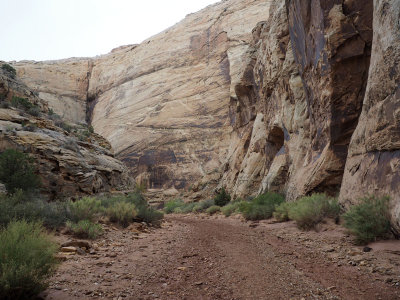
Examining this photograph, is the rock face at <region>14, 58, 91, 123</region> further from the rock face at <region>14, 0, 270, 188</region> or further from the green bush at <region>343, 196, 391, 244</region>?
the green bush at <region>343, 196, 391, 244</region>

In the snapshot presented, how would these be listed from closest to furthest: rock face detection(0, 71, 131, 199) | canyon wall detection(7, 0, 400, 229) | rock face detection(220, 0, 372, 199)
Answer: canyon wall detection(7, 0, 400, 229), rock face detection(220, 0, 372, 199), rock face detection(0, 71, 131, 199)

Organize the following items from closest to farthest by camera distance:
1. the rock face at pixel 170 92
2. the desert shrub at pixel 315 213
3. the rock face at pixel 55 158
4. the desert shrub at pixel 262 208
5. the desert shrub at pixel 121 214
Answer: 1. the desert shrub at pixel 315 213
2. the desert shrub at pixel 121 214
3. the desert shrub at pixel 262 208
4. the rock face at pixel 55 158
5. the rock face at pixel 170 92

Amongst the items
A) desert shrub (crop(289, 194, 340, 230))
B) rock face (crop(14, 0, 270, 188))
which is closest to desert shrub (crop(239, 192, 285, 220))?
desert shrub (crop(289, 194, 340, 230))

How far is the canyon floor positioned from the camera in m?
3.06

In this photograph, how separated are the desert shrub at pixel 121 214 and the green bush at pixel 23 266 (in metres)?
5.70

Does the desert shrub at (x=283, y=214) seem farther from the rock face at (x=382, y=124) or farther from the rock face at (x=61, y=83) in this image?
Result: the rock face at (x=61, y=83)

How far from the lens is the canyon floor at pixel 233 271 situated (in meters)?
3.06

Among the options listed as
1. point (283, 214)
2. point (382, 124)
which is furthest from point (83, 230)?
point (382, 124)

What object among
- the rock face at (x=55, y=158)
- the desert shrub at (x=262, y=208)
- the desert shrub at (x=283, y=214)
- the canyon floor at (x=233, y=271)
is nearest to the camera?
the canyon floor at (x=233, y=271)

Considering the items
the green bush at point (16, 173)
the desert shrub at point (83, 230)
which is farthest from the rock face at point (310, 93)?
the green bush at point (16, 173)

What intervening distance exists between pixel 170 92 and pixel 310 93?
1224 inches

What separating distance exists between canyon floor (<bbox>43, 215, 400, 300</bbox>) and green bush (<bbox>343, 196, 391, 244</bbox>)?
291 mm

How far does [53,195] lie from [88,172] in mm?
2639

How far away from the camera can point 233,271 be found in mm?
3896
